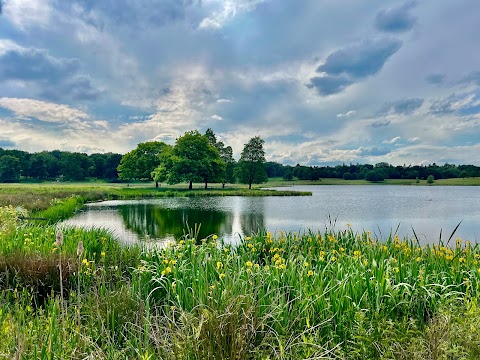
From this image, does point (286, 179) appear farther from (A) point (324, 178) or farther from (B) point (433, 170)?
(B) point (433, 170)

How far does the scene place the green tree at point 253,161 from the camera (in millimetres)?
67188

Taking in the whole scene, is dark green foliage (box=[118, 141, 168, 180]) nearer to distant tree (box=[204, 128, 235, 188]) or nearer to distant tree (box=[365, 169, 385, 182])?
distant tree (box=[204, 128, 235, 188])

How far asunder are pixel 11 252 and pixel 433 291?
8509 millimetres

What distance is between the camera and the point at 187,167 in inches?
2297

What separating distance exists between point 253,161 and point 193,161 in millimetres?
14726

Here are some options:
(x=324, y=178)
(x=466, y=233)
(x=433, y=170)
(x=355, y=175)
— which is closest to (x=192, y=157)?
(x=466, y=233)

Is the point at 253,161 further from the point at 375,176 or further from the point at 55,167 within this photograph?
the point at 55,167

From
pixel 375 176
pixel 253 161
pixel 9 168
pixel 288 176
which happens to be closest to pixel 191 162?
pixel 253 161

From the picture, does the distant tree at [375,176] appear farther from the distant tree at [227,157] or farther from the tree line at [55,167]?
the tree line at [55,167]

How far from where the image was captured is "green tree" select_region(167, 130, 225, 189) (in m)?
57.2

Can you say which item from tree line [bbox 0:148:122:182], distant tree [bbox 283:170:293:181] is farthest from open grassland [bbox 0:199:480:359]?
distant tree [bbox 283:170:293:181]

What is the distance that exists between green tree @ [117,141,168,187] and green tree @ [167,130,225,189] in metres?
11.3

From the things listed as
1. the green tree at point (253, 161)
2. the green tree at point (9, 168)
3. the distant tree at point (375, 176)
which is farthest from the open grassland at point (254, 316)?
the distant tree at point (375, 176)

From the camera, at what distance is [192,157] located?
59.7 metres
